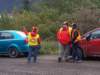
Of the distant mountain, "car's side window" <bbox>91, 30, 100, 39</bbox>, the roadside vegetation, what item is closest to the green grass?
"car's side window" <bbox>91, 30, 100, 39</bbox>

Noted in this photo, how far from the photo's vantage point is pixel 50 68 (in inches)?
706

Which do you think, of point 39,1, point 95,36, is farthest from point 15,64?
point 39,1

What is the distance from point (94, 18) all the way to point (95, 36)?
1287 centimetres

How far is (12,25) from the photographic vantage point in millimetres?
36188

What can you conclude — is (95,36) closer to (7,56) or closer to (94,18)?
(7,56)

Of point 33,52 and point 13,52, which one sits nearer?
point 33,52

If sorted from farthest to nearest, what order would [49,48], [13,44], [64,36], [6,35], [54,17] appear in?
[54,17] < [49,48] < [6,35] < [13,44] < [64,36]

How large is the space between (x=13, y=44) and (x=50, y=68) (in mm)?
5716

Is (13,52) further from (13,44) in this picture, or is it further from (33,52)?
(33,52)

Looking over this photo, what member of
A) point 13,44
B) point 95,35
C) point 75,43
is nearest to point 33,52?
point 75,43

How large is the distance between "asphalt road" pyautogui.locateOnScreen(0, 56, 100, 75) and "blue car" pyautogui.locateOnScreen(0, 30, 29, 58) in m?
1.83

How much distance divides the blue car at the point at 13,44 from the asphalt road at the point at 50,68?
6.00 ft

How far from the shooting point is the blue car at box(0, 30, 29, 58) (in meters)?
23.0

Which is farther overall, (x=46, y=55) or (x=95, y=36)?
(x=46, y=55)
